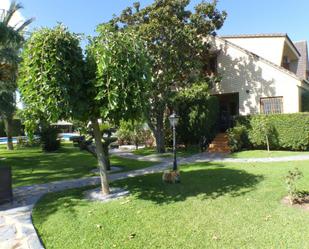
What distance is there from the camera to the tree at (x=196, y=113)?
19.6 m

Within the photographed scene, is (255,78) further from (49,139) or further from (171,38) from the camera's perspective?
(49,139)

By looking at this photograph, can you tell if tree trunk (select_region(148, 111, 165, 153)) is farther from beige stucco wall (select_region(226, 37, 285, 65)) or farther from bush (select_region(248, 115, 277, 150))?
beige stucco wall (select_region(226, 37, 285, 65))

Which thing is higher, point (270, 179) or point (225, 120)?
point (225, 120)

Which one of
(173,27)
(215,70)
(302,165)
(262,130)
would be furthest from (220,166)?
(215,70)

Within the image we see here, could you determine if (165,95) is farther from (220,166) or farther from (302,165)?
(302,165)

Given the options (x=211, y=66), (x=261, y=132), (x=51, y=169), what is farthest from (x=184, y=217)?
(x=211, y=66)

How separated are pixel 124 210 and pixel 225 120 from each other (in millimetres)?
16155

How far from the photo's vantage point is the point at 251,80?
816 inches

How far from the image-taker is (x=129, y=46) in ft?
27.0

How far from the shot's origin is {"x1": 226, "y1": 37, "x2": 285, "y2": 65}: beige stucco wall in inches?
879

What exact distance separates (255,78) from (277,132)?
4.60 meters

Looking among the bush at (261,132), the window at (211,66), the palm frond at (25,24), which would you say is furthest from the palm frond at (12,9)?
the bush at (261,132)

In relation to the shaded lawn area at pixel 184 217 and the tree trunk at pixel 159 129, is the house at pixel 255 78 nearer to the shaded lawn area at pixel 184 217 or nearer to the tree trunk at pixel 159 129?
the tree trunk at pixel 159 129

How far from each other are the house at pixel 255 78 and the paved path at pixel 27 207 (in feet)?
19.8
